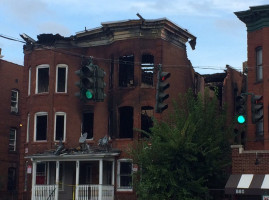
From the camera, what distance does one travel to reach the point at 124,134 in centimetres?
3547

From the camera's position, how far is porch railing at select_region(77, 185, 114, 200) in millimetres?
32938

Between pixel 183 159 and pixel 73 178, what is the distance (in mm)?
11585

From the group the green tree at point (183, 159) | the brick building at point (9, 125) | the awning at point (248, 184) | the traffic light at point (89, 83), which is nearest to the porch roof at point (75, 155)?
the green tree at point (183, 159)

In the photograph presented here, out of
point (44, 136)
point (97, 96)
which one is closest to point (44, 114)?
point (44, 136)

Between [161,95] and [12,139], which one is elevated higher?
[161,95]

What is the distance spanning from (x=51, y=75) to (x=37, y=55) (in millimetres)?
2075

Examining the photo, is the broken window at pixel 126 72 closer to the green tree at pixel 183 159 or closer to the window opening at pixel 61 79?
the window opening at pixel 61 79

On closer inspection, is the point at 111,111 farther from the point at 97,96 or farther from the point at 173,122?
the point at 97,96

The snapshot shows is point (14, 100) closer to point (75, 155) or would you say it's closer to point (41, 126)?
point (41, 126)

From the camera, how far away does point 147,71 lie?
35406 millimetres

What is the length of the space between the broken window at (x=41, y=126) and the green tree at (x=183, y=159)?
9.67 metres

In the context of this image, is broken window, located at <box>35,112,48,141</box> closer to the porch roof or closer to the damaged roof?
the porch roof

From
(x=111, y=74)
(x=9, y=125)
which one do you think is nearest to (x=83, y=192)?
(x=111, y=74)

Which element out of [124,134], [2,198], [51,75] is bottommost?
[2,198]
